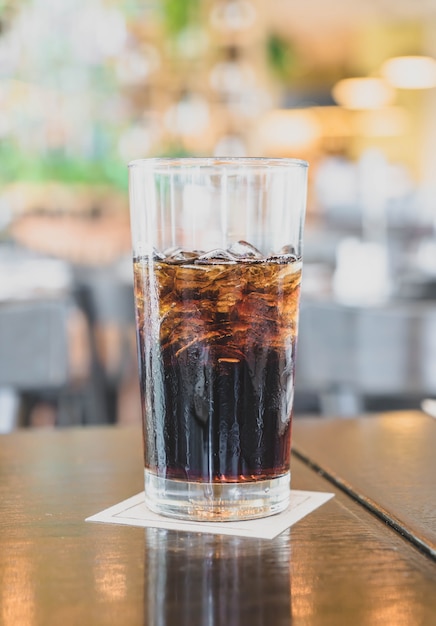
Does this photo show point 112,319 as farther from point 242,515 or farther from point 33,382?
point 242,515

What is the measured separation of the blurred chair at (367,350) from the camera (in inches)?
64.6

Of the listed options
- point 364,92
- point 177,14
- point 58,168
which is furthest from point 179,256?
point 364,92

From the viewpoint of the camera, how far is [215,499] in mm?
635

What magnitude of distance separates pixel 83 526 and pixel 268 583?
0.16 m

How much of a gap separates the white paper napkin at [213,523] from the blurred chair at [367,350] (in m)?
0.98

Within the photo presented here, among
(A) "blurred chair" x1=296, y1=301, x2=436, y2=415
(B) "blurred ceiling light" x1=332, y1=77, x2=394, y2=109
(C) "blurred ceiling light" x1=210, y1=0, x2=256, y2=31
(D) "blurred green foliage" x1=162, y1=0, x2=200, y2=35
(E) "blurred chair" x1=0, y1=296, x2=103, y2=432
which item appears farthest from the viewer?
(B) "blurred ceiling light" x1=332, y1=77, x2=394, y2=109

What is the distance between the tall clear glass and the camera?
25.3 inches

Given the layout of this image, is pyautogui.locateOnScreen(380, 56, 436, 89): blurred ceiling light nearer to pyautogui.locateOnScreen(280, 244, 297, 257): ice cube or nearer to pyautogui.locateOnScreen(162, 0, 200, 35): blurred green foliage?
pyautogui.locateOnScreen(162, 0, 200, 35): blurred green foliage

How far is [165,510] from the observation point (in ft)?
2.13

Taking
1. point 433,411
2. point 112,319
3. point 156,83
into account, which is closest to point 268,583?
point 433,411

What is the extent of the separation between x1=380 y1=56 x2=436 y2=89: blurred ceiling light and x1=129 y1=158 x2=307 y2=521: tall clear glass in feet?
27.6

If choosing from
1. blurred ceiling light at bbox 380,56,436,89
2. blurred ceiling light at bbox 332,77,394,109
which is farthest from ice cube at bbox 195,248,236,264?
blurred ceiling light at bbox 332,77,394,109

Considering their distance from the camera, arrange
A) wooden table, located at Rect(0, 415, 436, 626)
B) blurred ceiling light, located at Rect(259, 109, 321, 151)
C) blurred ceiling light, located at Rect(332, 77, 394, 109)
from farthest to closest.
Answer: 1. blurred ceiling light, located at Rect(259, 109, 321, 151)
2. blurred ceiling light, located at Rect(332, 77, 394, 109)
3. wooden table, located at Rect(0, 415, 436, 626)

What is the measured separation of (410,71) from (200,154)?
8.05ft
